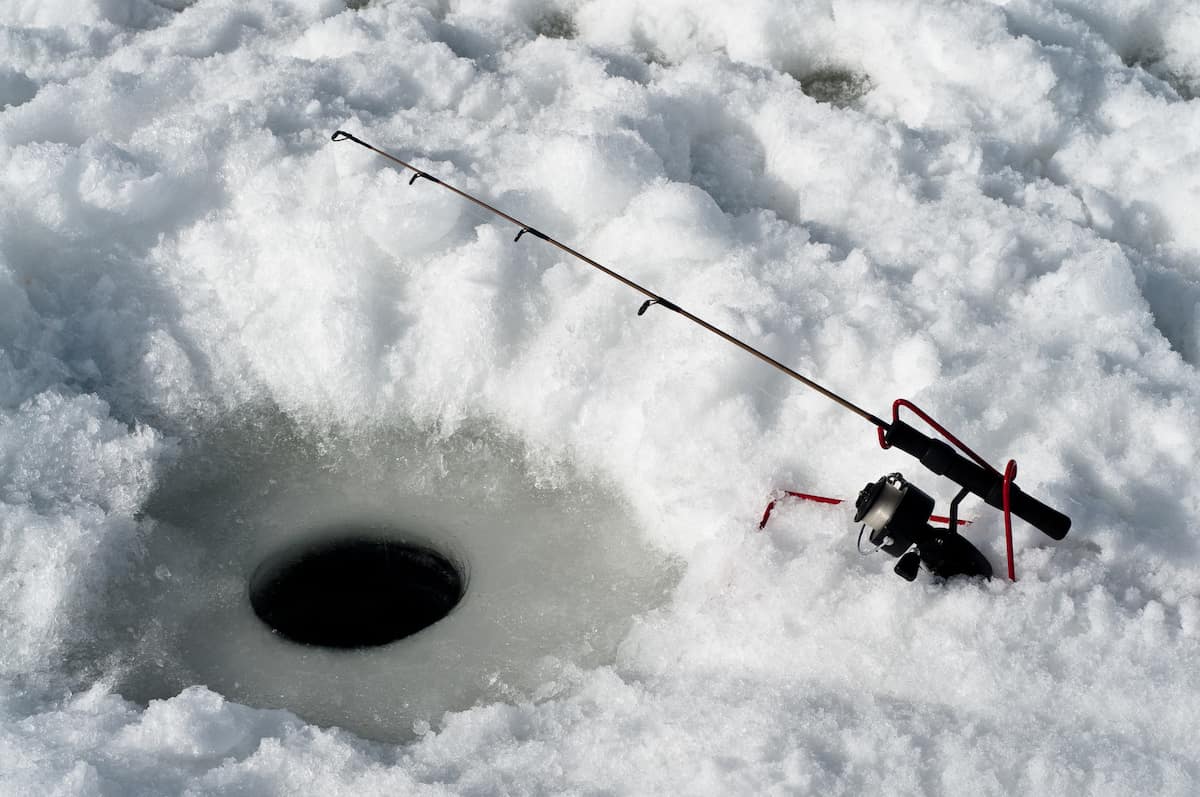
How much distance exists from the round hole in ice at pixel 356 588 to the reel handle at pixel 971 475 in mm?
1584

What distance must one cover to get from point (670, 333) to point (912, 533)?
1.31 meters

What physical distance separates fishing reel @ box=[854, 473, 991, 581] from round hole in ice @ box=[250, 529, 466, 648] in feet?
4.63

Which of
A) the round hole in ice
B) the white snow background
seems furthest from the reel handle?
the round hole in ice

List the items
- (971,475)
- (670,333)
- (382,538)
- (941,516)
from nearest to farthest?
(971,475) < (941,516) < (382,538) < (670,333)

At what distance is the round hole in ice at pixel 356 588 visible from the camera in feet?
12.2

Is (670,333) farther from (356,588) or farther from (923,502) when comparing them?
(356,588)

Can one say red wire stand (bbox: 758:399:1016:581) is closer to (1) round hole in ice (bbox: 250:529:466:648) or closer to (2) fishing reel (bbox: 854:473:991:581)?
(2) fishing reel (bbox: 854:473:991:581)

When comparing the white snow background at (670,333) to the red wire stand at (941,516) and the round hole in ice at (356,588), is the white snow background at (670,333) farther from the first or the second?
the round hole in ice at (356,588)

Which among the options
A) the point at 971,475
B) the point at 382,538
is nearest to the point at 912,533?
the point at 971,475

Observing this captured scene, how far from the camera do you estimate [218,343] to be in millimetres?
4117

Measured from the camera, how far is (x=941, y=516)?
11.1ft

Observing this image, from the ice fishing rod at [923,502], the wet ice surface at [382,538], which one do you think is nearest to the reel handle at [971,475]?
the ice fishing rod at [923,502]

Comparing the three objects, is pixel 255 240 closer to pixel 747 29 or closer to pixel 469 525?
pixel 469 525

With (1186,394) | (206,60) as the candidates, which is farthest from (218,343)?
(1186,394)
